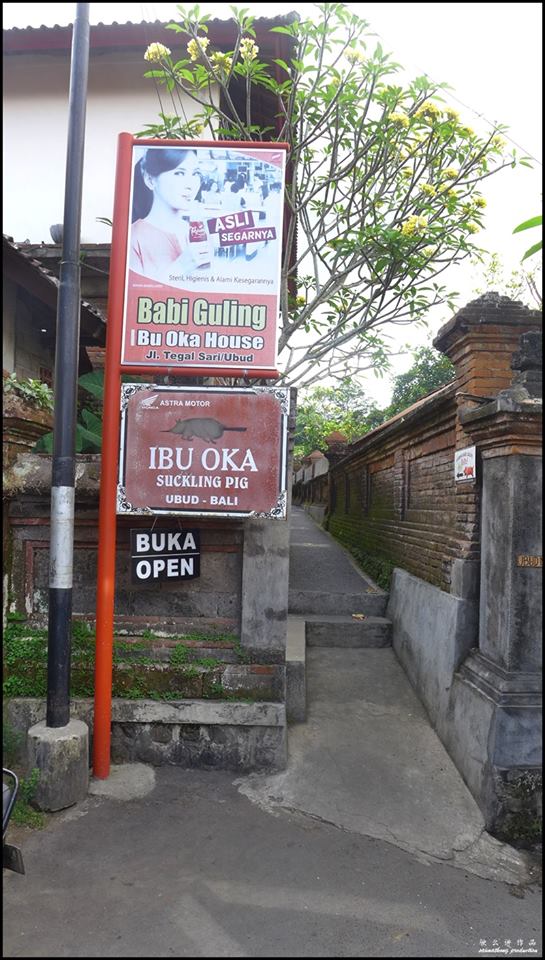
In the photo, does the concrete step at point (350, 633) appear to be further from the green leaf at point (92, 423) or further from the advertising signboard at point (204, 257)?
the advertising signboard at point (204, 257)

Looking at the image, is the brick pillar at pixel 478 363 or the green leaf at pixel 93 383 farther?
the green leaf at pixel 93 383

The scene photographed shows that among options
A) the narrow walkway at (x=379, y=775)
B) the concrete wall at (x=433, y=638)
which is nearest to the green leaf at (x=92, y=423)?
the narrow walkway at (x=379, y=775)

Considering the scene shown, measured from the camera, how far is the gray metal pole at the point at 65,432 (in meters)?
3.76

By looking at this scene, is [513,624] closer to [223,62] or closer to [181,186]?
[181,186]

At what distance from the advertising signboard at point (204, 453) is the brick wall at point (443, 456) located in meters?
1.67

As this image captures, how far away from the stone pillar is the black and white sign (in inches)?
86.0

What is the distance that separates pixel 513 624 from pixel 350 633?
10.8ft

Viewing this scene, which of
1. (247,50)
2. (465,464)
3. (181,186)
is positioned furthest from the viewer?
(247,50)

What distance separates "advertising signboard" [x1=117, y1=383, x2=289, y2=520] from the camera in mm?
3969

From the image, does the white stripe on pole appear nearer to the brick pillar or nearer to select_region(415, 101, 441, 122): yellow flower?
the brick pillar

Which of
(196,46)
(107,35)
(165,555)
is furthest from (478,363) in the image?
(107,35)

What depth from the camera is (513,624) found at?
3809 millimetres

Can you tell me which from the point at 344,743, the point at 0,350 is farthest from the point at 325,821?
the point at 0,350

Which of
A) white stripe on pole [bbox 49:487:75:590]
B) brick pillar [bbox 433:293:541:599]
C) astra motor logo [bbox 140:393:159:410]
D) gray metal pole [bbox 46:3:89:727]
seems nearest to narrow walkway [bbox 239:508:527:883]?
brick pillar [bbox 433:293:541:599]
